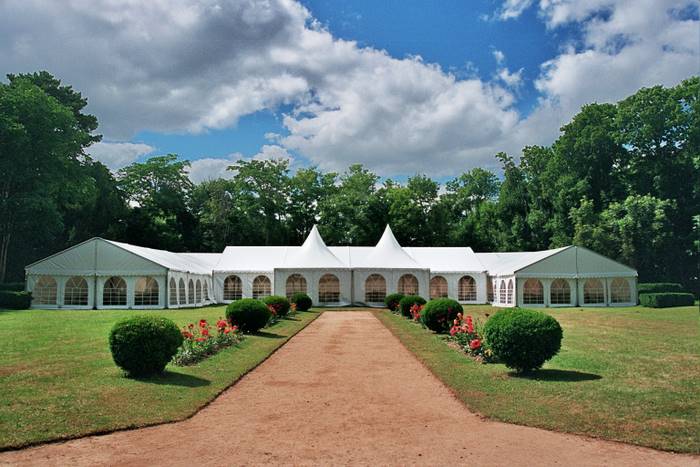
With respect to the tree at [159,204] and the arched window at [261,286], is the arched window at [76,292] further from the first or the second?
the tree at [159,204]

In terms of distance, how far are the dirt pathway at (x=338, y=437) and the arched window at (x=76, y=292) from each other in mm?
22979

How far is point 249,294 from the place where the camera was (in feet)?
118

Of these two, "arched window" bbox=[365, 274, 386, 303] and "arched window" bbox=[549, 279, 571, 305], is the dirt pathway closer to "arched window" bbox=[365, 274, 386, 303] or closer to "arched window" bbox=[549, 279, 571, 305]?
"arched window" bbox=[549, 279, 571, 305]

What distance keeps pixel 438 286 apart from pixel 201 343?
26109 mm

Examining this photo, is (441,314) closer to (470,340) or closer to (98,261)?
(470,340)

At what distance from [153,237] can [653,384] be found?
152 ft

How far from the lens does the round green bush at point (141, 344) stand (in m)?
9.39

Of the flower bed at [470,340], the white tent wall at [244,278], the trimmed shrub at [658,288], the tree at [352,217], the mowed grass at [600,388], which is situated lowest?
the mowed grass at [600,388]

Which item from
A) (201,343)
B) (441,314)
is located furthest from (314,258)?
(201,343)

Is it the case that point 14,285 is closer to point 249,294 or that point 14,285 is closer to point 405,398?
point 249,294

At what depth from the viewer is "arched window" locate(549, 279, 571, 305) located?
106ft

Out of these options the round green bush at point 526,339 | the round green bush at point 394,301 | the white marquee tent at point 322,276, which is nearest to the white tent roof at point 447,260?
the white marquee tent at point 322,276

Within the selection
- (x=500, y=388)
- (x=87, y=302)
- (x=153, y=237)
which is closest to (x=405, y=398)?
(x=500, y=388)

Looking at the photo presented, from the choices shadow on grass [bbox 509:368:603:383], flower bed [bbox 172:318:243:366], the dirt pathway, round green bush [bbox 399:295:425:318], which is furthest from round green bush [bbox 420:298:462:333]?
the dirt pathway
